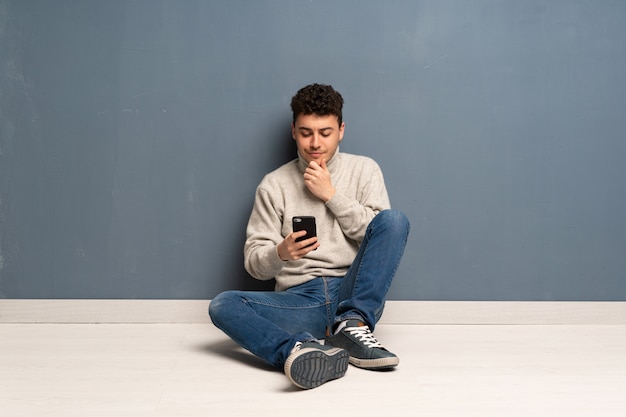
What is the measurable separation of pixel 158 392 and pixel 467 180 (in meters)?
1.36

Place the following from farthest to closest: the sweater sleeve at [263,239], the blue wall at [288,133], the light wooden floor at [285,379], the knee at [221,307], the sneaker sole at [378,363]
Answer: the blue wall at [288,133], the sweater sleeve at [263,239], the knee at [221,307], the sneaker sole at [378,363], the light wooden floor at [285,379]

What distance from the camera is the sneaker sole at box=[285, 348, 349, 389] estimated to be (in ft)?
4.81

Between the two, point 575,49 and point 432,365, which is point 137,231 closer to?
point 432,365

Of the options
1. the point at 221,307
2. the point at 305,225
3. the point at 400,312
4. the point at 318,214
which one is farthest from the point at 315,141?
the point at 400,312

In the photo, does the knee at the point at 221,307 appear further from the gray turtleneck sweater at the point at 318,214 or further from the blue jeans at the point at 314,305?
the gray turtleneck sweater at the point at 318,214

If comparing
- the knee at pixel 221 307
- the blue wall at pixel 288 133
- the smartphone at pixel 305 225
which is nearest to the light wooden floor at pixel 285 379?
the knee at pixel 221 307

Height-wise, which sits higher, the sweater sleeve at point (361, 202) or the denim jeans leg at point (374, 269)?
the sweater sleeve at point (361, 202)

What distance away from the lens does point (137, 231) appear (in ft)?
7.43

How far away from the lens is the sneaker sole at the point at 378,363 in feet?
5.30

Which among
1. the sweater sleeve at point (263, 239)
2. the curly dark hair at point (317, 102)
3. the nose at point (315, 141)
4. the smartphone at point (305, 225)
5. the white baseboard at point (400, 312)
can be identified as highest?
the curly dark hair at point (317, 102)

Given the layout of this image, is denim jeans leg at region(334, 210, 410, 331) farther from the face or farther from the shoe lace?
the face

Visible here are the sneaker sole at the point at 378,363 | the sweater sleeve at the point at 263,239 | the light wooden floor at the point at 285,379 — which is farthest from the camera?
the sweater sleeve at the point at 263,239

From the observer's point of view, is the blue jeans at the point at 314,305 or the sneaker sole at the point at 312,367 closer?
the sneaker sole at the point at 312,367

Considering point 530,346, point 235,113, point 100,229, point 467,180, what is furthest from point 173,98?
point 530,346
